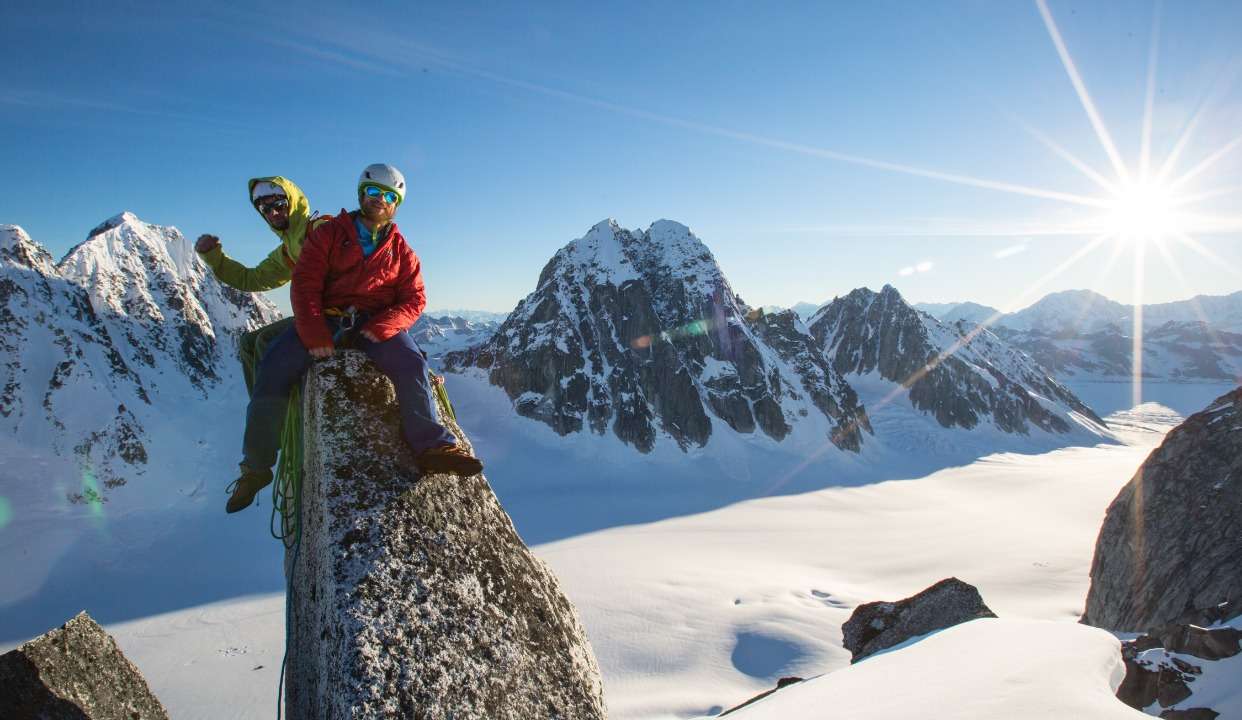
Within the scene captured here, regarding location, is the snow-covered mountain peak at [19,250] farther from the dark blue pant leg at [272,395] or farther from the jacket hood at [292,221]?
the dark blue pant leg at [272,395]

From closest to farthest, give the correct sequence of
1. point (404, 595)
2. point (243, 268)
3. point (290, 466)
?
point (404, 595)
point (290, 466)
point (243, 268)

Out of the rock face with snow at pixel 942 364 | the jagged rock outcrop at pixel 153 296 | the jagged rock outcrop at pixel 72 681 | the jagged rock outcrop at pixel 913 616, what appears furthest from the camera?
the rock face with snow at pixel 942 364

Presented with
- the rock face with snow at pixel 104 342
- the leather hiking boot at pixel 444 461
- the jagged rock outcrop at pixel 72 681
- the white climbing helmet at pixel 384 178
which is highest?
the rock face with snow at pixel 104 342

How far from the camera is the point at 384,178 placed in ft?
15.8

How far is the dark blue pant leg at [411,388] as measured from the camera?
12.6ft

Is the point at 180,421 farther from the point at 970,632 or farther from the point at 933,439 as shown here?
the point at 933,439

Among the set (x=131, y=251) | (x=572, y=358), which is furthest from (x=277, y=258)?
(x=131, y=251)

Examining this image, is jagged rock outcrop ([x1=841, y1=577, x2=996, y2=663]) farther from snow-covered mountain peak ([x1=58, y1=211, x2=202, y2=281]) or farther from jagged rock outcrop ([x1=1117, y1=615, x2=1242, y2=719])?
snow-covered mountain peak ([x1=58, y1=211, x2=202, y2=281])

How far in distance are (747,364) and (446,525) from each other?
4759 inches

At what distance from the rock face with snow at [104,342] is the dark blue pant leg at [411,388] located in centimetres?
9148

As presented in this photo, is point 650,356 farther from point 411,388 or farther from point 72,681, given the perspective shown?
point 72,681

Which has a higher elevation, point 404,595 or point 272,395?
point 272,395

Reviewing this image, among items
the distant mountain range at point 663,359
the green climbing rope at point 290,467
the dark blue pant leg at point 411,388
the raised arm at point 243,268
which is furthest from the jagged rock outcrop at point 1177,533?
the distant mountain range at point 663,359

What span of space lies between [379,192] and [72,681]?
13.5ft
